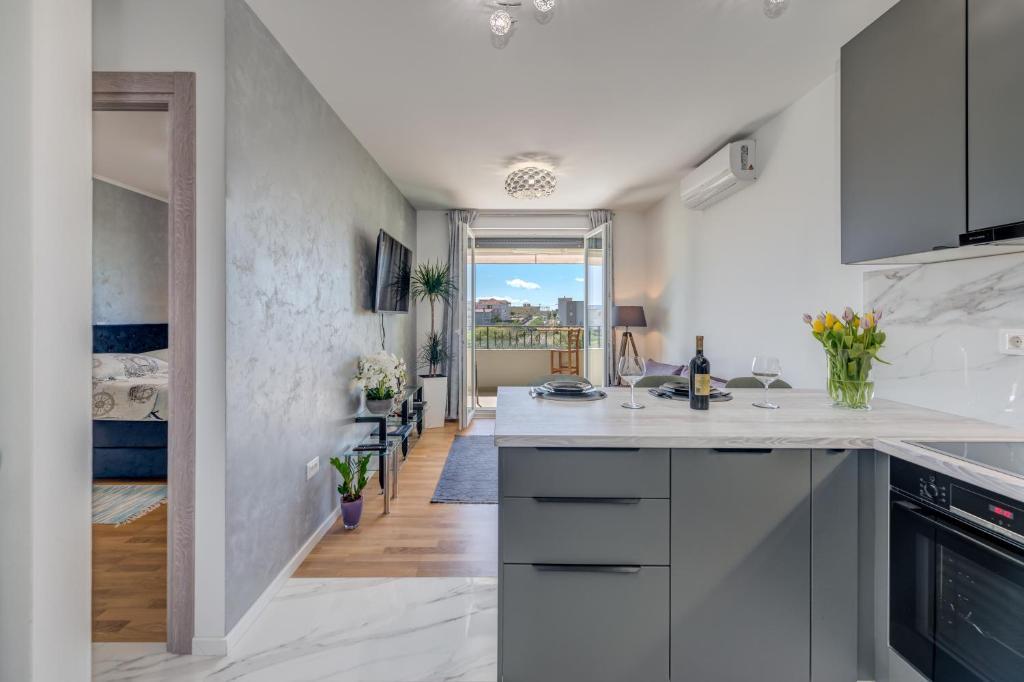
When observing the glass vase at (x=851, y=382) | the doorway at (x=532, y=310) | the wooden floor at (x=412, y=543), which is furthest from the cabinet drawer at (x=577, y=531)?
the doorway at (x=532, y=310)

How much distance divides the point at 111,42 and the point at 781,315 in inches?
144

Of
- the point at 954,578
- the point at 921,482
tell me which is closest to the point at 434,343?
the point at 921,482

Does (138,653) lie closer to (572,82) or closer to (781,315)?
(572,82)

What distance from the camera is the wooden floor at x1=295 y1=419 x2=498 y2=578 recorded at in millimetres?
2346

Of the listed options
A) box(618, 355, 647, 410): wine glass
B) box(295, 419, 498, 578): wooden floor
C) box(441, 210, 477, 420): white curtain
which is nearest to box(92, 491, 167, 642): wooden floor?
box(295, 419, 498, 578): wooden floor

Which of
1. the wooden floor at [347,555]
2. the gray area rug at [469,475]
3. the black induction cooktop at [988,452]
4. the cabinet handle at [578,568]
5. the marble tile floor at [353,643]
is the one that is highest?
the black induction cooktop at [988,452]

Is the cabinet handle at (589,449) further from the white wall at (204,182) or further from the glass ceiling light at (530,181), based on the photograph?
the glass ceiling light at (530,181)

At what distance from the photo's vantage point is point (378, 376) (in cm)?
330

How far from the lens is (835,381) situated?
6.24 ft

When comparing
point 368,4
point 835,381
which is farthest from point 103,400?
point 835,381

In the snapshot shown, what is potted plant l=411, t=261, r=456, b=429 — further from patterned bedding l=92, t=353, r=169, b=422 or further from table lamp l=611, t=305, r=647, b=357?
patterned bedding l=92, t=353, r=169, b=422

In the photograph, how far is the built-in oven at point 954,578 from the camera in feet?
3.42

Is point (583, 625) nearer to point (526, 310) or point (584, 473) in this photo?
point (584, 473)

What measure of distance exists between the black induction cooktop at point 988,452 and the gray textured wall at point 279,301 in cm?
242
